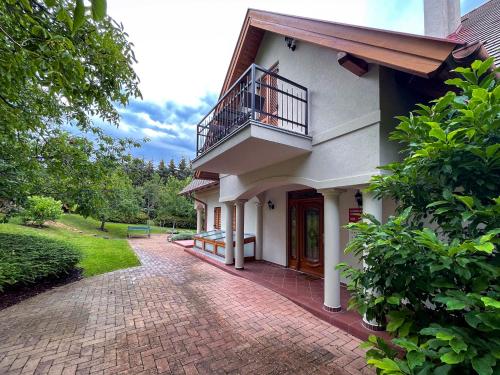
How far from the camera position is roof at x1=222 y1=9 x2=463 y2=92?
9.53ft

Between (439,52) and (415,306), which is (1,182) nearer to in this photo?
(415,306)

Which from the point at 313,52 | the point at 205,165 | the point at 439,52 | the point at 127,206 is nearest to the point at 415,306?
the point at 439,52

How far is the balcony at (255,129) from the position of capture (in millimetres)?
4762

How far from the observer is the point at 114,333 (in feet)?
13.3

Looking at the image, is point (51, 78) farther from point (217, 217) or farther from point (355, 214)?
point (217, 217)

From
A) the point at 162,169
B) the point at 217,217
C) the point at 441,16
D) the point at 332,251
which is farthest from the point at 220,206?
the point at 162,169

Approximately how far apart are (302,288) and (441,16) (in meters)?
7.29

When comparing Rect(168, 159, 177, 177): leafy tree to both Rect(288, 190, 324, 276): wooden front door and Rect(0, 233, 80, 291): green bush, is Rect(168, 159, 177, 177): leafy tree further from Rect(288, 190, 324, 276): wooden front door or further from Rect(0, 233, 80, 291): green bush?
Rect(288, 190, 324, 276): wooden front door

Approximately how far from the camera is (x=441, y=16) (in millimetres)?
5531

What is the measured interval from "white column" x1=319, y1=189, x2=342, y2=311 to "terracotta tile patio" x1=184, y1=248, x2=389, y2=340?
23cm

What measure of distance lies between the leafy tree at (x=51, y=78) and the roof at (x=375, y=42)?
3388 millimetres

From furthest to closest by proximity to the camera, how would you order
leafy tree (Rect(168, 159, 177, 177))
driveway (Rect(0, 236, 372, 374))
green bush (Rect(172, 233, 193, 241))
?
1. leafy tree (Rect(168, 159, 177, 177))
2. green bush (Rect(172, 233, 193, 241))
3. driveway (Rect(0, 236, 372, 374))

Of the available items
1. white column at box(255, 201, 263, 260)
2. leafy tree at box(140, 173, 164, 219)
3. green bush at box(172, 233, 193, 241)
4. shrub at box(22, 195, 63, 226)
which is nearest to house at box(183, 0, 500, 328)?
white column at box(255, 201, 263, 260)

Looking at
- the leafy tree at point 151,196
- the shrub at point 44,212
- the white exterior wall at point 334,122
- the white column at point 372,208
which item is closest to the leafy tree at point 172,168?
the leafy tree at point 151,196
